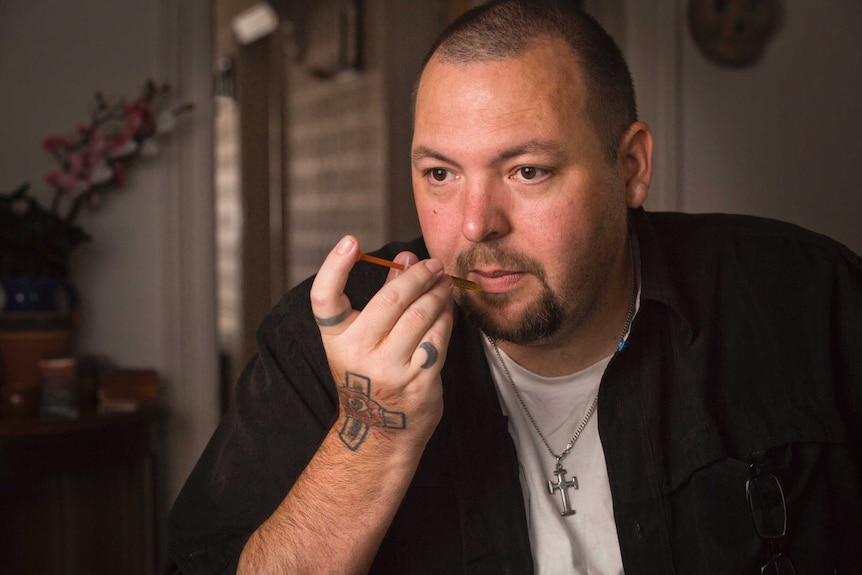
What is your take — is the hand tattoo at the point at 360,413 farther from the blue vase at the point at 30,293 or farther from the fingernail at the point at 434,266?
the blue vase at the point at 30,293

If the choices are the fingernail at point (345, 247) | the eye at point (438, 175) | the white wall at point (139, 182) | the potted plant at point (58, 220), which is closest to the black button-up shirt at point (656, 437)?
the eye at point (438, 175)

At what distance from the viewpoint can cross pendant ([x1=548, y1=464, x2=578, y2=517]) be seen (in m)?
1.25

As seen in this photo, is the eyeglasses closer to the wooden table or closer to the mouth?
the mouth

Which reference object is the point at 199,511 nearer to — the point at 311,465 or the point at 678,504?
the point at 311,465

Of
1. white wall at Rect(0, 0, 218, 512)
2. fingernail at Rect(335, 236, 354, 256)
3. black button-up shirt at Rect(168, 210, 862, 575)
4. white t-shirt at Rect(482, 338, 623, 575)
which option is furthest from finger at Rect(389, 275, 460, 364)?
white wall at Rect(0, 0, 218, 512)

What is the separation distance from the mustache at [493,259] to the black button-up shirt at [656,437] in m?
0.19

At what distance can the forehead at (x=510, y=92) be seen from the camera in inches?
47.1

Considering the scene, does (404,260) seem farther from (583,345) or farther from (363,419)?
(583,345)

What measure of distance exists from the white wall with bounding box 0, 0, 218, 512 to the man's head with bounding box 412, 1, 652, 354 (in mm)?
1558

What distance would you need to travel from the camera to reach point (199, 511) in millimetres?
1228

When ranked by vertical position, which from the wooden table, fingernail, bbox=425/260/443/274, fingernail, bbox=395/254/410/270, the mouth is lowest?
the wooden table

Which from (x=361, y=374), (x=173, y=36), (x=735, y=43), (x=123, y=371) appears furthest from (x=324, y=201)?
(x=361, y=374)

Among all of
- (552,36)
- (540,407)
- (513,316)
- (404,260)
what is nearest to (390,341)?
(404,260)

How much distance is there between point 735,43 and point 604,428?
1856 millimetres
